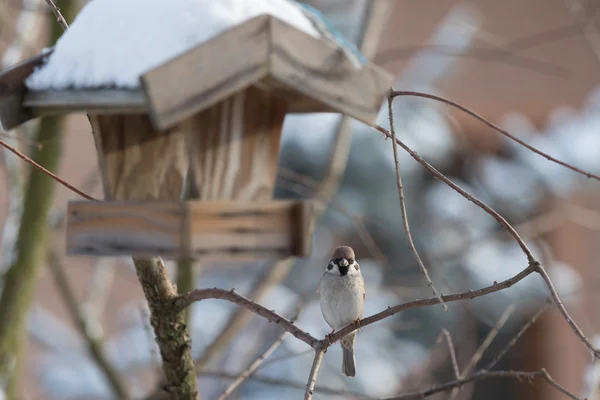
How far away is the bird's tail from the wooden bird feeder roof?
2.97 feet

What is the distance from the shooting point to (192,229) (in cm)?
126

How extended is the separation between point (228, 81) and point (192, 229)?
10.1 inches

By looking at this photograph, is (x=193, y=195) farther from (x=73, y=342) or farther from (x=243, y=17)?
(x=73, y=342)

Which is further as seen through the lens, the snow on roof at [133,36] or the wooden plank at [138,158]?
the wooden plank at [138,158]

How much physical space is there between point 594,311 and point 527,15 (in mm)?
2542

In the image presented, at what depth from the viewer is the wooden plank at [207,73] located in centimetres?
115

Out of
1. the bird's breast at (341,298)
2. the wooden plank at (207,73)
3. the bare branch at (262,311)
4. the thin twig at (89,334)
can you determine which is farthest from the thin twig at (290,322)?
the thin twig at (89,334)

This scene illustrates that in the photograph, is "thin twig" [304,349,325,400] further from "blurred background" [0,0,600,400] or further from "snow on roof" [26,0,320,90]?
"blurred background" [0,0,600,400]

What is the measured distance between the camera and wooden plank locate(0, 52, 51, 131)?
1.33m

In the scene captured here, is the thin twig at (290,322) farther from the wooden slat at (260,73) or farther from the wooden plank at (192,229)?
the wooden slat at (260,73)

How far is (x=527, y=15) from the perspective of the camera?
6.38 metres

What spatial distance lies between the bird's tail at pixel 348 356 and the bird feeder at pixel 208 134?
2.54 ft

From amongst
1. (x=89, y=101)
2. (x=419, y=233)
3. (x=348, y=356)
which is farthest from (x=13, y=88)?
(x=419, y=233)

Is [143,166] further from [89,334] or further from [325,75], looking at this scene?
[89,334]
